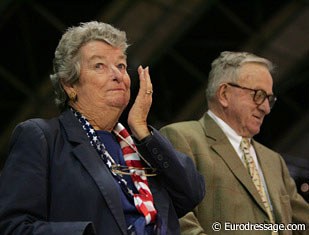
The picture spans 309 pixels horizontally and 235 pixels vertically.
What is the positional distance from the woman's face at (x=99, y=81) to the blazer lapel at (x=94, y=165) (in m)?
0.10

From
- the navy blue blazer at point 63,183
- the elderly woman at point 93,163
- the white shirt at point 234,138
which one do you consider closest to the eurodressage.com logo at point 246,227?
the white shirt at point 234,138

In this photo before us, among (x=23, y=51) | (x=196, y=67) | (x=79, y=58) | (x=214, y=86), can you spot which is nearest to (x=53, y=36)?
(x=23, y=51)

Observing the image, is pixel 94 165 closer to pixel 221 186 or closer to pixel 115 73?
pixel 115 73

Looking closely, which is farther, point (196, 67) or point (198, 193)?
point (196, 67)

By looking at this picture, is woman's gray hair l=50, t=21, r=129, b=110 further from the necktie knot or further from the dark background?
the dark background

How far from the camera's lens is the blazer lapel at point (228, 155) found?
11.1 feet

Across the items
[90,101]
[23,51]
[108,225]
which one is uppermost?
[90,101]

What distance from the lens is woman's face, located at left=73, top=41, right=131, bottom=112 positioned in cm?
266

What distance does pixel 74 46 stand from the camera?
2699mm

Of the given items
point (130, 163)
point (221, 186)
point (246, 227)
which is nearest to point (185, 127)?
point (221, 186)

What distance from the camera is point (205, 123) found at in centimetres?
363

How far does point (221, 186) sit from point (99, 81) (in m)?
0.95

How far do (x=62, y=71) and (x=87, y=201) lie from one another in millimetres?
537

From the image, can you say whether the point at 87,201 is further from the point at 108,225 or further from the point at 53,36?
the point at 53,36
